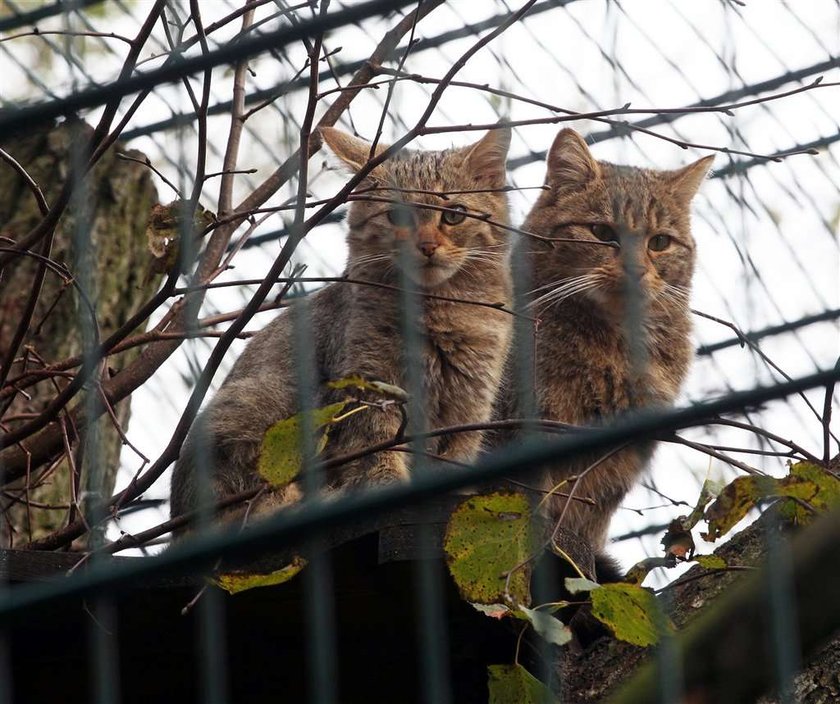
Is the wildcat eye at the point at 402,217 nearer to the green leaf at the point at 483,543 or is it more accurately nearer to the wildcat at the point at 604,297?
the wildcat at the point at 604,297

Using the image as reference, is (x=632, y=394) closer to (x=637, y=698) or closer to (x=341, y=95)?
(x=341, y=95)

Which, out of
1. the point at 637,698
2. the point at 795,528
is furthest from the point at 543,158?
the point at 637,698

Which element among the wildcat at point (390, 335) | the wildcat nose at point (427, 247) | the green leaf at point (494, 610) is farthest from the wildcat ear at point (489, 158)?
the green leaf at point (494, 610)

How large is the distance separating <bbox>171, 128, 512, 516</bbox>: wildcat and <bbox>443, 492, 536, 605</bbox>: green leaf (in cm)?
113

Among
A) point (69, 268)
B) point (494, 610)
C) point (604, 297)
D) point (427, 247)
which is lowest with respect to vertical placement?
point (494, 610)

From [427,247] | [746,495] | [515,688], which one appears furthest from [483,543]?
[427,247]

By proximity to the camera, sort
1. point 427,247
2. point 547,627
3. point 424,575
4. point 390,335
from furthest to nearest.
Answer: point 427,247 < point 390,335 < point 547,627 < point 424,575

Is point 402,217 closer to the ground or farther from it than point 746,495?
farther from it

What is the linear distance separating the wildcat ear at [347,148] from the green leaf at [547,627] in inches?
85.4

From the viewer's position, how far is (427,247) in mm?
4531

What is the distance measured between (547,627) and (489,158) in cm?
246

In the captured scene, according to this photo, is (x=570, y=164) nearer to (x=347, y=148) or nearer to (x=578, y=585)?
(x=347, y=148)

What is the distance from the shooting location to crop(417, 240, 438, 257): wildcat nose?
453 cm

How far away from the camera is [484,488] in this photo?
10.2 ft
